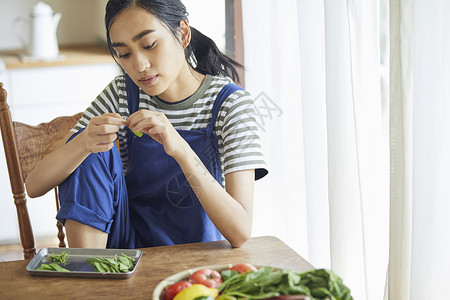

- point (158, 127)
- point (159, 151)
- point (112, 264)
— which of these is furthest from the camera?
point (159, 151)

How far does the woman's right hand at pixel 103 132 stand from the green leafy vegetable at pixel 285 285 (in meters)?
0.49

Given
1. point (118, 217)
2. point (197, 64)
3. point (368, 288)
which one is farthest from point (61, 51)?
point (368, 288)

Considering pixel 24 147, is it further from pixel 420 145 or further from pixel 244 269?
pixel 420 145

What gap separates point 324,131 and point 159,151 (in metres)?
0.46

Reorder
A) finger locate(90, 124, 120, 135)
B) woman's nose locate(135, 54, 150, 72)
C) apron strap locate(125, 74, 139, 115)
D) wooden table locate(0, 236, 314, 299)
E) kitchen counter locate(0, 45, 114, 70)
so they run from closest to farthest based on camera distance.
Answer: wooden table locate(0, 236, 314, 299)
finger locate(90, 124, 120, 135)
woman's nose locate(135, 54, 150, 72)
apron strap locate(125, 74, 139, 115)
kitchen counter locate(0, 45, 114, 70)

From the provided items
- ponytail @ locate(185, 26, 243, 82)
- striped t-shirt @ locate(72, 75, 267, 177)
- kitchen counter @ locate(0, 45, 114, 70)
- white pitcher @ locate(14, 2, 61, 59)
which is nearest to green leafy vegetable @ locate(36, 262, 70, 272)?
striped t-shirt @ locate(72, 75, 267, 177)

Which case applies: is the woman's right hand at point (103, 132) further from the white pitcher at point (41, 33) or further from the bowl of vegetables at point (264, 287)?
the white pitcher at point (41, 33)

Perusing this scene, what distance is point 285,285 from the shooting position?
2.33 ft

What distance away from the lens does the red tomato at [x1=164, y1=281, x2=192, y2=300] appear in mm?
748

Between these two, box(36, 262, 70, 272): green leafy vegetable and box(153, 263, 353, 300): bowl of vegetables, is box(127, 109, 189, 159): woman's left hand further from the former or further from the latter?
box(153, 263, 353, 300): bowl of vegetables

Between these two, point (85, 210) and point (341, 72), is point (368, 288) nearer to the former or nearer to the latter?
point (341, 72)

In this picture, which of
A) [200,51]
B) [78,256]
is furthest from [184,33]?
[78,256]

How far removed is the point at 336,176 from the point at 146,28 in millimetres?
565

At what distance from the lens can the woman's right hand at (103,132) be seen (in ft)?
3.67
